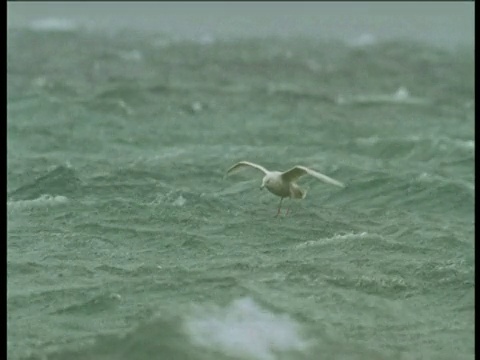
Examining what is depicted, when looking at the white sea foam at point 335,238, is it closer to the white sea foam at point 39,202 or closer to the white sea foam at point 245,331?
the white sea foam at point 245,331

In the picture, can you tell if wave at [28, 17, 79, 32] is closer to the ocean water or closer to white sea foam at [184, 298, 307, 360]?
the ocean water

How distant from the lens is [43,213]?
67.9 feet

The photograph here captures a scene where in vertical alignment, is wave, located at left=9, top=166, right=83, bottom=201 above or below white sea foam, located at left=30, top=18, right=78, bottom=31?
above

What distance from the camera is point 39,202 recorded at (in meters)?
21.4

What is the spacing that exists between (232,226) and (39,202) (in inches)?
156

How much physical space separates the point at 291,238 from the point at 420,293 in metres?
3.05

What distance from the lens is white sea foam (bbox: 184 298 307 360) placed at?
1516 cm

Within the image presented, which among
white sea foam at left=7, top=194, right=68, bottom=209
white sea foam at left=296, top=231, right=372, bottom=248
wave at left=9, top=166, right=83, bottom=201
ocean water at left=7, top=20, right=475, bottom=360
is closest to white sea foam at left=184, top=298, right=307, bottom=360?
ocean water at left=7, top=20, right=475, bottom=360

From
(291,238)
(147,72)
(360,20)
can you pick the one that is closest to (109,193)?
(291,238)

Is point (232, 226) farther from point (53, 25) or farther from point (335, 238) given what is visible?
point (53, 25)

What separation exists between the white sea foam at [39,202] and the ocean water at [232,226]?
7cm

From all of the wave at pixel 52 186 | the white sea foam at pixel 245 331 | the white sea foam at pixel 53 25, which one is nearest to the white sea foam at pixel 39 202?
the wave at pixel 52 186

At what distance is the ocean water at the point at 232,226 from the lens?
15.8 metres

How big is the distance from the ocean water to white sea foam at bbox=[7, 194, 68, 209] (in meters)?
0.07
